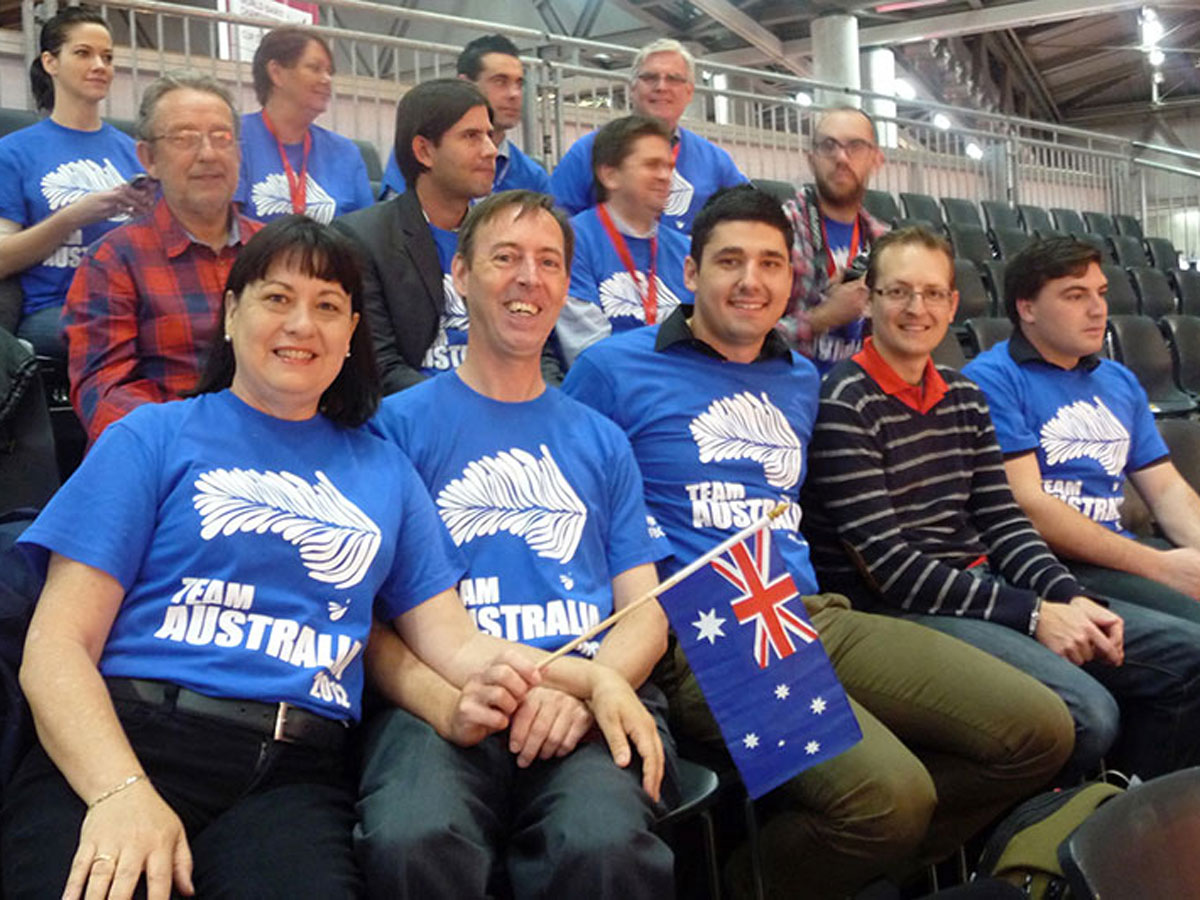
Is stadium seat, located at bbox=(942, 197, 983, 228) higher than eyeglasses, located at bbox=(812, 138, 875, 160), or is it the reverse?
stadium seat, located at bbox=(942, 197, 983, 228)

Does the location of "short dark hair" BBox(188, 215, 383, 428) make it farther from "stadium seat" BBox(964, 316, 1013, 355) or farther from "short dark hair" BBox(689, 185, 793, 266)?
→ "stadium seat" BBox(964, 316, 1013, 355)

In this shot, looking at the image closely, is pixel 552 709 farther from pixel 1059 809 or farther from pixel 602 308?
pixel 602 308

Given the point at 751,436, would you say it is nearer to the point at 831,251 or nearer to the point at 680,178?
the point at 831,251

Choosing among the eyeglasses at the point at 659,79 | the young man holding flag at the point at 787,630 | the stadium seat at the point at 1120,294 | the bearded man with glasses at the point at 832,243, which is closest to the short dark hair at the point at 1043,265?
the bearded man with glasses at the point at 832,243

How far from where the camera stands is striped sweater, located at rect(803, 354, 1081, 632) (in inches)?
90.8

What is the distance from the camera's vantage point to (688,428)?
2219 millimetres

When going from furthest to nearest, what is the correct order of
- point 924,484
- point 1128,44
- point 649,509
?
point 1128,44
point 924,484
point 649,509

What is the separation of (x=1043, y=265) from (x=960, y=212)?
4.87 meters

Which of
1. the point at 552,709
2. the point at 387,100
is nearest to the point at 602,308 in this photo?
the point at 552,709

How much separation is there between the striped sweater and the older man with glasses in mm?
1304

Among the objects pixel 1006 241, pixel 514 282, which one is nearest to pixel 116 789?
pixel 514 282

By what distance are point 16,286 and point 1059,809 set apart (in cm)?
264

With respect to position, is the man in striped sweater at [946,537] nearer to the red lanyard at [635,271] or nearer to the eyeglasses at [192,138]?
the red lanyard at [635,271]

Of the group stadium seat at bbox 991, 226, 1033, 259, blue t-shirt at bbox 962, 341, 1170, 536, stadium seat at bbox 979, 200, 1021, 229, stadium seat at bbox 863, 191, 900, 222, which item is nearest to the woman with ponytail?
blue t-shirt at bbox 962, 341, 1170, 536
